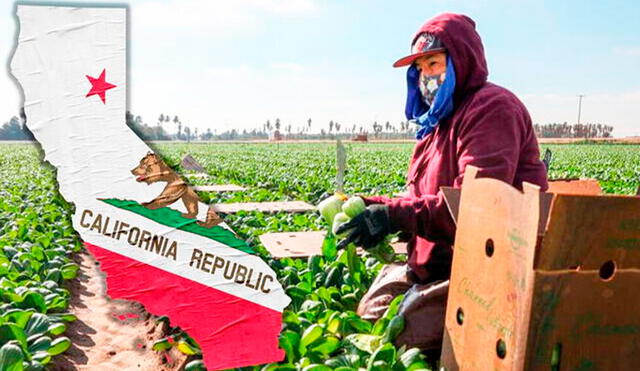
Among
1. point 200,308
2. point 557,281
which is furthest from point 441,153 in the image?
point 200,308

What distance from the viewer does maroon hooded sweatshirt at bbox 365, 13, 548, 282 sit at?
257 centimetres

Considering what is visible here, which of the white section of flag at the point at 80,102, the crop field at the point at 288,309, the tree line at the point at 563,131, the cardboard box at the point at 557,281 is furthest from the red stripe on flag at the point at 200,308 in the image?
the tree line at the point at 563,131

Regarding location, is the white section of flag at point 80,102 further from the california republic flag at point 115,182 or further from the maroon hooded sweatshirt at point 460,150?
the maroon hooded sweatshirt at point 460,150

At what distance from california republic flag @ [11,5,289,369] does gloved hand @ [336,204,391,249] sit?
74 cm

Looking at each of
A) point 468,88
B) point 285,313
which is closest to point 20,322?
point 285,313

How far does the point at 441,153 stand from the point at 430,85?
1.35 ft

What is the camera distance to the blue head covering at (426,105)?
2828mm

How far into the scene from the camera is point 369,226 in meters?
2.59

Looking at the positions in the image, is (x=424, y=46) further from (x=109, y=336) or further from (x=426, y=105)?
(x=109, y=336)

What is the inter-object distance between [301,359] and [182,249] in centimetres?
117

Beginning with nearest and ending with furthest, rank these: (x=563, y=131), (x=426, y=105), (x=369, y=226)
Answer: (x=369, y=226), (x=426, y=105), (x=563, y=131)

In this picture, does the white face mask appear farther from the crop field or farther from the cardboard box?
the cardboard box

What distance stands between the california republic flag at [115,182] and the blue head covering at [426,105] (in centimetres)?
140

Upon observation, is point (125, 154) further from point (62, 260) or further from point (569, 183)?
point (62, 260)
